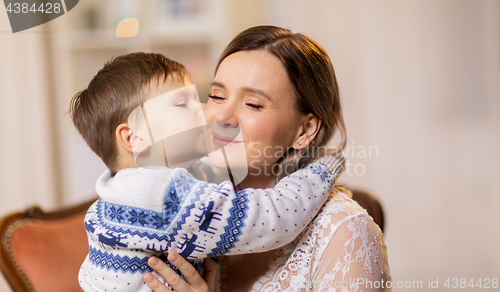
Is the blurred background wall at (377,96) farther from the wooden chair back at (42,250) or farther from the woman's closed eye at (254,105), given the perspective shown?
the woman's closed eye at (254,105)

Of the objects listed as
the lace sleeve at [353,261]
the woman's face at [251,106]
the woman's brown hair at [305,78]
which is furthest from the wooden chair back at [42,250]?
the lace sleeve at [353,261]

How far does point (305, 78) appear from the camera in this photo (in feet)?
3.99

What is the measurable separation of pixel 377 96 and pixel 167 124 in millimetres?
1882

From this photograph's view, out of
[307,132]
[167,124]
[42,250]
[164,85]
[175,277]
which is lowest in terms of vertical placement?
[42,250]

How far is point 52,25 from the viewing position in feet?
9.51

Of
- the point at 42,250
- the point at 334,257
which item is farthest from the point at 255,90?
the point at 42,250

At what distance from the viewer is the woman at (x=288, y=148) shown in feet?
3.29

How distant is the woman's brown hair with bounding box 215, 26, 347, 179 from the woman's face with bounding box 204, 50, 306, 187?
0.10 feet

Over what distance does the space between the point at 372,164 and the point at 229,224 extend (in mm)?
1963

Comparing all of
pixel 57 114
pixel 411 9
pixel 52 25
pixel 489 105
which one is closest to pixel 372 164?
pixel 489 105

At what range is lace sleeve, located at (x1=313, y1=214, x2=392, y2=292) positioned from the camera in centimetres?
98

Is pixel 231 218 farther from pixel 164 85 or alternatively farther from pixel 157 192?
pixel 164 85

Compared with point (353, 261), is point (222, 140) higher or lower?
higher

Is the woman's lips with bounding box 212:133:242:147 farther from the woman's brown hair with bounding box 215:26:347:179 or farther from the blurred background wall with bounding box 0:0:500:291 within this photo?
the blurred background wall with bounding box 0:0:500:291
